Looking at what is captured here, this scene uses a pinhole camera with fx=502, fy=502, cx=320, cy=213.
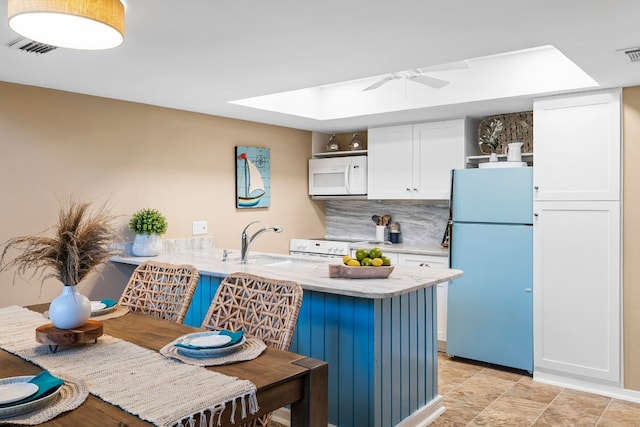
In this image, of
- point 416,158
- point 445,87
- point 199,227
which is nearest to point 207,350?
point 199,227

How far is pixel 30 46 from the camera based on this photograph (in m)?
2.48

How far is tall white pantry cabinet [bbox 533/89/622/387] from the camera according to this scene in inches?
133

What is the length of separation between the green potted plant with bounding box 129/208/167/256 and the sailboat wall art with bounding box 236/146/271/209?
40.3 inches

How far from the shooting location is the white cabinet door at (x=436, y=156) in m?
4.36

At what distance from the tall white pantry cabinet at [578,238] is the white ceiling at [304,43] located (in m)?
0.39

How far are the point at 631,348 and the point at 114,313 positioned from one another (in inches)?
127

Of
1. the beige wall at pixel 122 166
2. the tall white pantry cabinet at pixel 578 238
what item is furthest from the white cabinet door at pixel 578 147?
the beige wall at pixel 122 166

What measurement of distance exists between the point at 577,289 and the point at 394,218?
2051 mm

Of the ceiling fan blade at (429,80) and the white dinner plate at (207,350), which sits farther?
the ceiling fan blade at (429,80)

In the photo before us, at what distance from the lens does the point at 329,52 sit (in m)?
2.58

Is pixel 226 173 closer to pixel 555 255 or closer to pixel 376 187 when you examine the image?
pixel 376 187

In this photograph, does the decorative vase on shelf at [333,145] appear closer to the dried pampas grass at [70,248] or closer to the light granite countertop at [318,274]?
the light granite countertop at [318,274]

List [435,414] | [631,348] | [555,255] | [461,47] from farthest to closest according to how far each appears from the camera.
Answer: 1. [555,255]
2. [631,348]
3. [435,414]
4. [461,47]

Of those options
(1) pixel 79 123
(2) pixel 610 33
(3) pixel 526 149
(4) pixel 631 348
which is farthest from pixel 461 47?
(1) pixel 79 123
